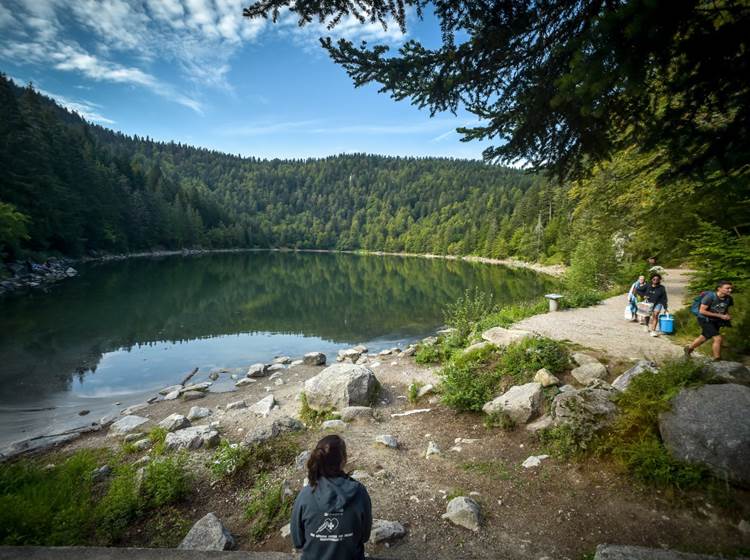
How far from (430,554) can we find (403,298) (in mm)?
32119

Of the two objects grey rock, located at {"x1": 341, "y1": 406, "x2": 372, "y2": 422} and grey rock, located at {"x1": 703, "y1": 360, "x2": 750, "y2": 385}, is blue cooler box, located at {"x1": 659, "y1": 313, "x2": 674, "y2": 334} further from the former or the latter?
grey rock, located at {"x1": 341, "y1": 406, "x2": 372, "y2": 422}

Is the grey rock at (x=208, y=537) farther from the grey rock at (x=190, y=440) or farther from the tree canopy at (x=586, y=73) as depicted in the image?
the tree canopy at (x=586, y=73)

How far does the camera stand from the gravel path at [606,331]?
9330mm

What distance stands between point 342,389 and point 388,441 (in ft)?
8.65

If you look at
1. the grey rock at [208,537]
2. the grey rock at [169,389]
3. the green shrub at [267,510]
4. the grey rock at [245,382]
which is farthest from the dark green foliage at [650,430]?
the grey rock at [169,389]

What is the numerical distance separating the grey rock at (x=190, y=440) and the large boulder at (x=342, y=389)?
2.49 m

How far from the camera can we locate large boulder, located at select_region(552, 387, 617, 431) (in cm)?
543

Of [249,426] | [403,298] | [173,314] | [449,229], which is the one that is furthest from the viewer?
[449,229]

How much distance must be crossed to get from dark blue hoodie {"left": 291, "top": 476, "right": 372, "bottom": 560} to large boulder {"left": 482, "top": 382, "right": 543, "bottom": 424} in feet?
15.5

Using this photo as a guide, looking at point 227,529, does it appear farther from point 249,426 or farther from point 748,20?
point 748,20

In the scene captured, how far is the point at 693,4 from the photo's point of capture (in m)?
2.71

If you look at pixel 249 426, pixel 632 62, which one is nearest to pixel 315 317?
pixel 249 426

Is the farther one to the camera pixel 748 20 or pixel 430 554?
pixel 430 554

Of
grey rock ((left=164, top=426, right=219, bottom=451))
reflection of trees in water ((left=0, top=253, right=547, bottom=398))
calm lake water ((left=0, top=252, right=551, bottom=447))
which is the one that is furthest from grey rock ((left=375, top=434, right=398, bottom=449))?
reflection of trees in water ((left=0, top=253, right=547, bottom=398))
